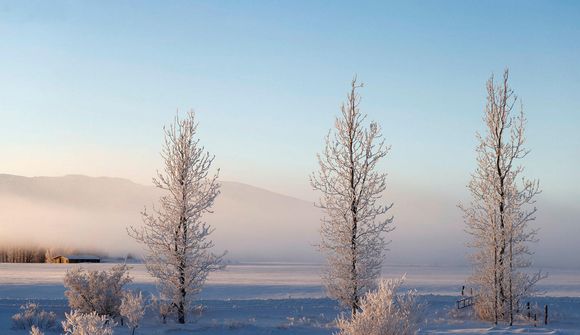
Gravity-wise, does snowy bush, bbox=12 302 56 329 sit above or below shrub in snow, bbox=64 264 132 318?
below

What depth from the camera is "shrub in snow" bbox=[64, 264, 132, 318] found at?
24.6 meters

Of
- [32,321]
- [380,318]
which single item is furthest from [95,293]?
[380,318]

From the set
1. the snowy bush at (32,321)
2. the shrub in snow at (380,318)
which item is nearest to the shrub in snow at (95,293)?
the snowy bush at (32,321)

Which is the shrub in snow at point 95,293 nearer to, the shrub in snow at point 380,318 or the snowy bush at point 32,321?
the snowy bush at point 32,321

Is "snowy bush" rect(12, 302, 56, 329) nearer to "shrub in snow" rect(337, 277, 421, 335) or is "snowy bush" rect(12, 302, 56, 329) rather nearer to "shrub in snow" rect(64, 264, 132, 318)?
"shrub in snow" rect(64, 264, 132, 318)

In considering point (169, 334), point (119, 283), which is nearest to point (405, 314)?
point (169, 334)

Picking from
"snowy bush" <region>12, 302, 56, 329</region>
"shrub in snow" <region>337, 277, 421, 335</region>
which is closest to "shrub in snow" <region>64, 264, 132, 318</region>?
"snowy bush" <region>12, 302, 56, 329</region>

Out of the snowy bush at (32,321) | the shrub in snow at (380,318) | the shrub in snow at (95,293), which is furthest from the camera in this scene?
the shrub in snow at (95,293)

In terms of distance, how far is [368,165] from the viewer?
24.6 m

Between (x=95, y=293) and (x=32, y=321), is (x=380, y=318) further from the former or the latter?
(x=95, y=293)

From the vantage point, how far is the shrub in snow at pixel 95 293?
24562 millimetres

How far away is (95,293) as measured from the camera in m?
24.7

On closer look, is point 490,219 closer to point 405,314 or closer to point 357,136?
point 357,136

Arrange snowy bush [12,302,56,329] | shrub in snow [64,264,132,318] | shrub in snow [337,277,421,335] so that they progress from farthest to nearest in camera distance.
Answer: shrub in snow [64,264,132,318] → snowy bush [12,302,56,329] → shrub in snow [337,277,421,335]
